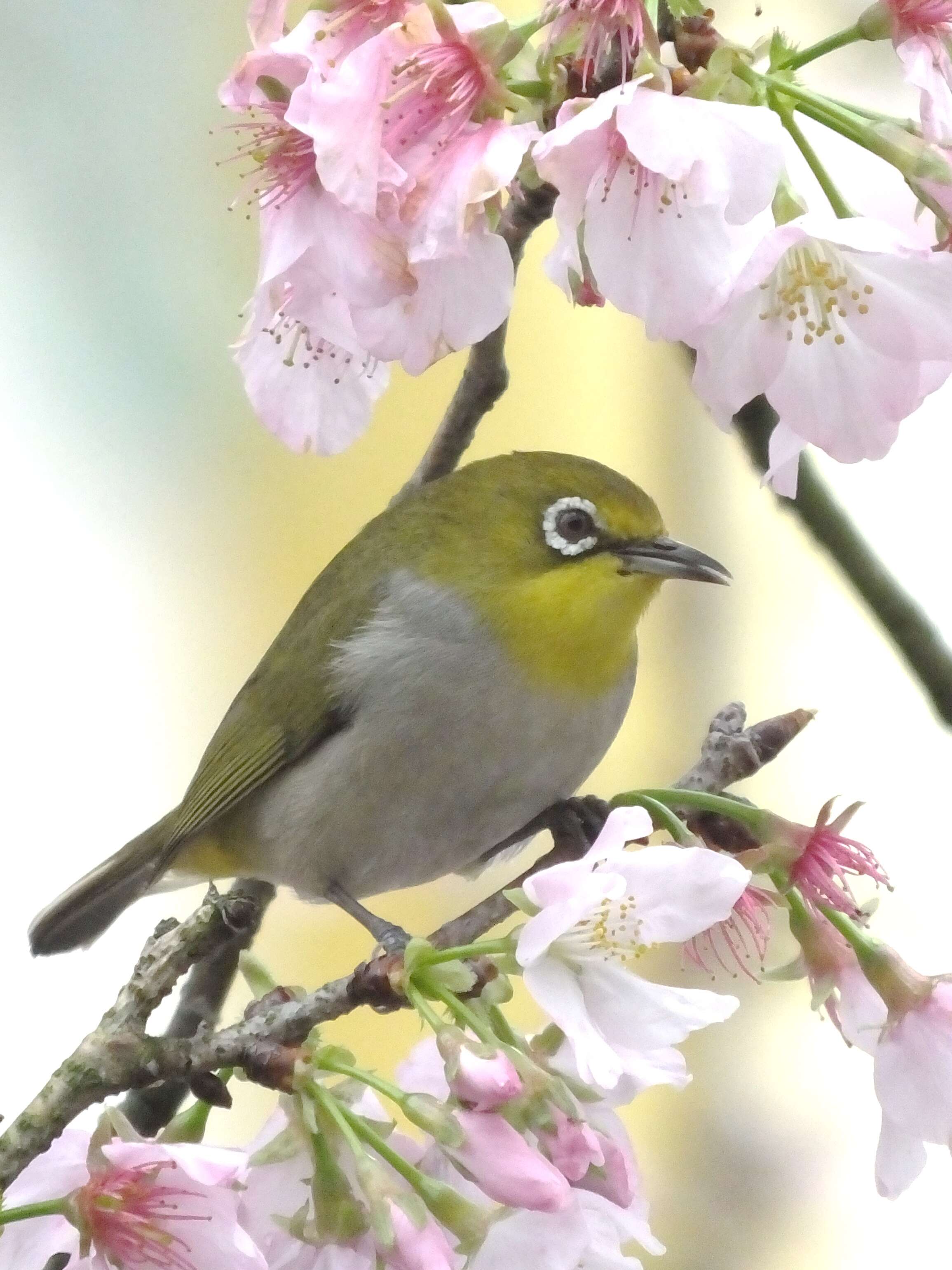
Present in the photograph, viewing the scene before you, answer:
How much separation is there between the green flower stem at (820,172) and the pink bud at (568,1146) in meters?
0.44

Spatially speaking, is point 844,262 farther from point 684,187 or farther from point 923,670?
point 923,670

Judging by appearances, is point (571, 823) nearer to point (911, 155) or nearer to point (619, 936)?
point (619, 936)

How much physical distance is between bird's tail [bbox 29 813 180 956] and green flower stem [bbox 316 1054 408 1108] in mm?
911

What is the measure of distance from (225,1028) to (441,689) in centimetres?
55

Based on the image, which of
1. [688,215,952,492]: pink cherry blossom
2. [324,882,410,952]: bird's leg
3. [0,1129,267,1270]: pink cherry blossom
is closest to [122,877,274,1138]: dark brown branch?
[324,882,410,952]: bird's leg

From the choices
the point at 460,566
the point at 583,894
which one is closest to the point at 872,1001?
the point at 583,894

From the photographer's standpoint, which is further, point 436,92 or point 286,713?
point 286,713

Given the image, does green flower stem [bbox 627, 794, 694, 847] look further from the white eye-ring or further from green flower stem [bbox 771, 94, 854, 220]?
the white eye-ring

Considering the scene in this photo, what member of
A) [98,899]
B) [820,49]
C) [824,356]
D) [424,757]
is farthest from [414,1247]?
[98,899]

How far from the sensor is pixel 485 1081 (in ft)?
2.14

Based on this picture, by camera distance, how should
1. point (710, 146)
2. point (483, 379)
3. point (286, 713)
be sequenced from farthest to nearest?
point (286, 713), point (483, 379), point (710, 146)

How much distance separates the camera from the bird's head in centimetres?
133

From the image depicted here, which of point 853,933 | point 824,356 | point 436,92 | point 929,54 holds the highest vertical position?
point 436,92

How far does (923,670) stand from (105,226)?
245cm
